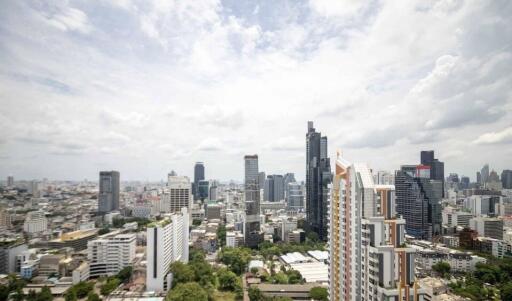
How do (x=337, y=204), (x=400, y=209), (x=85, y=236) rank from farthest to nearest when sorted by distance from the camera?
(x=400, y=209), (x=85, y=236), (x=337, y=204)

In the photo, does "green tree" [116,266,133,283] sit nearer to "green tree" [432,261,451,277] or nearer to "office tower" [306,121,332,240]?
"green tree" [432,261,451,277]

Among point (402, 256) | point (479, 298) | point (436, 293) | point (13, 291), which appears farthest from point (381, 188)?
point (13, 291)

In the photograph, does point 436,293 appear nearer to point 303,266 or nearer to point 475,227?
point 303,266

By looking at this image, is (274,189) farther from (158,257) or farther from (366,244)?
(366,244)

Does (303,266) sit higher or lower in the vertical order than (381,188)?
lower

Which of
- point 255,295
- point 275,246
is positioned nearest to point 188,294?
point 255,295

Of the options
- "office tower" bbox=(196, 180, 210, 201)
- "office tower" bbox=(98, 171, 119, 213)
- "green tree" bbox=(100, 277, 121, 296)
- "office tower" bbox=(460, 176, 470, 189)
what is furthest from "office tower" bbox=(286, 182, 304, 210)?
"green tree" bbox=(100, 277, 121, 296)

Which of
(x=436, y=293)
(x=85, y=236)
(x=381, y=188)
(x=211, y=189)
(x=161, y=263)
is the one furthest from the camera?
(x=211, y=189)
